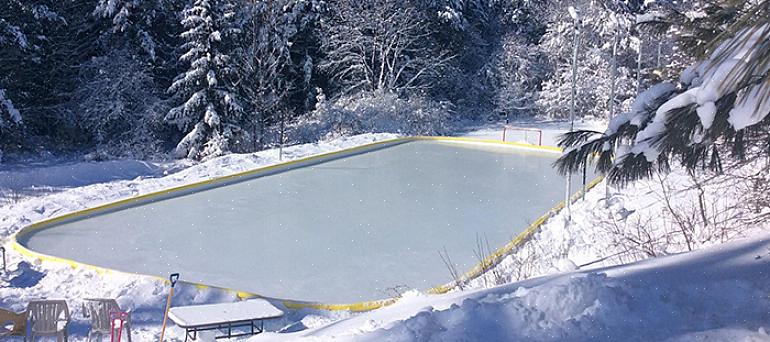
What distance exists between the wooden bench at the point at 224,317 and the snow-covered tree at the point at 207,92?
40.4 feet

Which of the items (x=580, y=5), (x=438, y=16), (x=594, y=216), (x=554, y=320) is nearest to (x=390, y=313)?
(x=554, y=320)

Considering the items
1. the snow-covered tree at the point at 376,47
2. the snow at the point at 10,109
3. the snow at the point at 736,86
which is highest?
the snow-covered tree at the point at 376,47

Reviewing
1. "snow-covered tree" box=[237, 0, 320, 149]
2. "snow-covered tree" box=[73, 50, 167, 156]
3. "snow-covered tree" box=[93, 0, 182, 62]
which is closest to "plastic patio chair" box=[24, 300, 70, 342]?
"snow-covered tree" box=[237, 0, 320, 149]

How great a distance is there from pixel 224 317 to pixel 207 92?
13.6 meters

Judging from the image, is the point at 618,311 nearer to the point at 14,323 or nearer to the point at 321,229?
the point at 14,323

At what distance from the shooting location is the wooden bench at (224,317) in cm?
514

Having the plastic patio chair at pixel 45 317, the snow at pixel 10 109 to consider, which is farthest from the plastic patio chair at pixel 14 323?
the snow at pixel 10 109

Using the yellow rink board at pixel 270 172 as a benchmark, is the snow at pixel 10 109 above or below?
above

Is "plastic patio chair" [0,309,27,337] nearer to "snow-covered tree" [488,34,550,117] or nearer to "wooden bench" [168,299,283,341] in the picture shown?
"wooden bench" [168,299,283,341]

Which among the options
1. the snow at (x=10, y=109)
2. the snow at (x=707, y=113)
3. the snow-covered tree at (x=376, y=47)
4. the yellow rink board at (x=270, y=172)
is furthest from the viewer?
the snow-covered tree at (x=376, y=47)

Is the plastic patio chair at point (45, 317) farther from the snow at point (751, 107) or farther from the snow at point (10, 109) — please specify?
the snow at point (10, 109)

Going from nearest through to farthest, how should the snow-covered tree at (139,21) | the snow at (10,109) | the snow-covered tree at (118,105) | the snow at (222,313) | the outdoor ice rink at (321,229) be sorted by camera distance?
the snow at (222,313), the outdoor ice rink at (321,229), the snow at (10,109), the snow-covered tree at (118,105), the snow-covered tree at (139,21)

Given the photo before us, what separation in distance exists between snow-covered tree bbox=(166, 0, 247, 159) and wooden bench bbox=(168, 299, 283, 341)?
40.4ft

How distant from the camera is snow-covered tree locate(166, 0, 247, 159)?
17.6 meters
